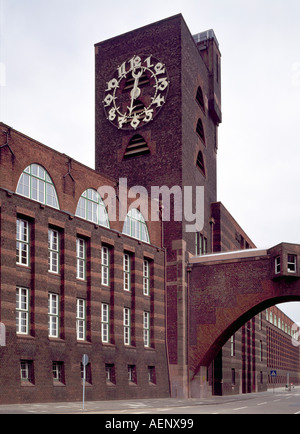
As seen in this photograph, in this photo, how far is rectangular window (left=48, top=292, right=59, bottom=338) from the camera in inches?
1341

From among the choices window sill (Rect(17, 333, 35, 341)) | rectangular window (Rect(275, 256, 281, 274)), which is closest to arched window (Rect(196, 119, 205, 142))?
rectangular window (Rect(275, 256, 281, 274))

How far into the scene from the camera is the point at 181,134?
4959 centimetres

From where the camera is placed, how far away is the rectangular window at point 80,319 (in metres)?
36.4

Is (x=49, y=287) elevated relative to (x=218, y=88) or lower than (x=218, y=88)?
lower

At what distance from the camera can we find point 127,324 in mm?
41844

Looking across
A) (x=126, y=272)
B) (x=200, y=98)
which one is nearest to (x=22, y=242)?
Result: (x=126, y=272)

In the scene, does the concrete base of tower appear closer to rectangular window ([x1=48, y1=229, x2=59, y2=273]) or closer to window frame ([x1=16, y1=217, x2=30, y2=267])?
rectangular window ([x1=48, y1=229, x2=59, y2=273])

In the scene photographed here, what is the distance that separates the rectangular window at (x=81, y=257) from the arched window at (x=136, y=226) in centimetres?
578

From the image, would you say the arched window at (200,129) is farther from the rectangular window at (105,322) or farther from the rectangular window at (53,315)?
the rectangular window at (53,315)

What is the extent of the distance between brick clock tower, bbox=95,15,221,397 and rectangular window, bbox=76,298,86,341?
11.1m

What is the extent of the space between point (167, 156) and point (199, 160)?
5864 mm

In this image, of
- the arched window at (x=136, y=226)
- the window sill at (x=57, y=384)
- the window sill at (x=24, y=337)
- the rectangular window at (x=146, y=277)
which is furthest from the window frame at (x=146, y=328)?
the window sill at (x=24, y=337)

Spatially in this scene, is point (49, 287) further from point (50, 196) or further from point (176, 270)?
point (176, 270)

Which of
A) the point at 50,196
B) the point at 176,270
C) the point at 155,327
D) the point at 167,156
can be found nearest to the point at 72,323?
the point at 50,196
